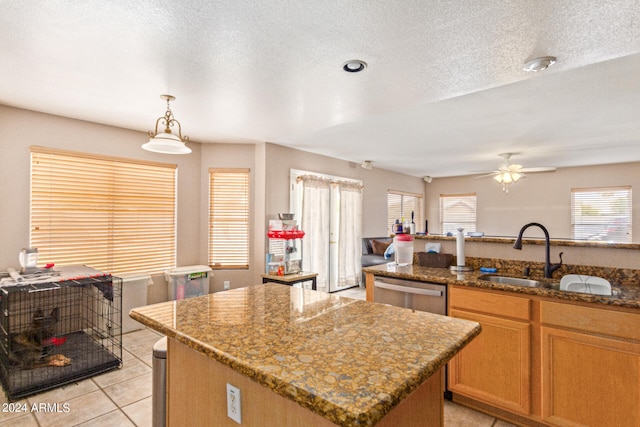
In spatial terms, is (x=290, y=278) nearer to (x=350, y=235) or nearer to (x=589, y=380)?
(x=350, y=235)

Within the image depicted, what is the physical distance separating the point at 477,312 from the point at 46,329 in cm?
364

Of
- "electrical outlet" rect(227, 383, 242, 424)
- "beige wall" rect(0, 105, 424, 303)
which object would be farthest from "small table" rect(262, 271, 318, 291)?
"electrical outlet" rect(227, 383, 242, 424)

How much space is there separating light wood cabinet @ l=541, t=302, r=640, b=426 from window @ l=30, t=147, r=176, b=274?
423 cm

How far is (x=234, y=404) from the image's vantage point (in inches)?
41.1

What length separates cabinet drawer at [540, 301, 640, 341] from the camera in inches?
68.0

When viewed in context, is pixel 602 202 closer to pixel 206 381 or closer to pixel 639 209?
Answer: pixel 639 209

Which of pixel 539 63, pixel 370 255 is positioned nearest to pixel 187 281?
pixel 370 255

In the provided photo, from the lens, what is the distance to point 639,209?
20.7 ft

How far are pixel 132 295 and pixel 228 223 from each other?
1.50 meters

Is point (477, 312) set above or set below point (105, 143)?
below

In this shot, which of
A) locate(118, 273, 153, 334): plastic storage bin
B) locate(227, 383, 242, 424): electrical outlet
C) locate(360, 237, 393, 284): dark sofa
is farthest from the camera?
locate(360, 237, 393, 284): dark sofa

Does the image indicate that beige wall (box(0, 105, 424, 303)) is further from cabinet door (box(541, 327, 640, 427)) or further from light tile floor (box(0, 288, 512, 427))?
cabinet door (box(541, 327, 640, 427))

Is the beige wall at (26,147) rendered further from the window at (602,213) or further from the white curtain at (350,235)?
the window at (602,213)

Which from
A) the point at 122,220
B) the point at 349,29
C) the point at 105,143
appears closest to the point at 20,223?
the point at 122,220
